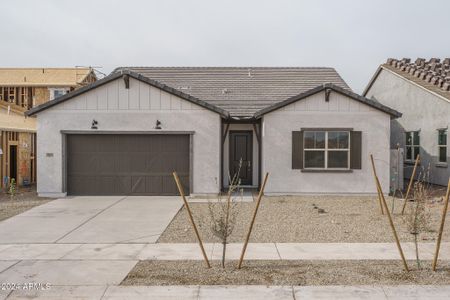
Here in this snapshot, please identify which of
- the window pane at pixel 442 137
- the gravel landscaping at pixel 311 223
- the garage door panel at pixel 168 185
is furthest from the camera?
the window pane at pixel 442 137

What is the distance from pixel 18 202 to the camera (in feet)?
45.0

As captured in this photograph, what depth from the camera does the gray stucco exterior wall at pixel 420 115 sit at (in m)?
17.1

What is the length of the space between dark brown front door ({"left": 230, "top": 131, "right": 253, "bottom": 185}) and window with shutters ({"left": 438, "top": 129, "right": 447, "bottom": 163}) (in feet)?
25.5

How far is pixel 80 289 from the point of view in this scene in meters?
5.65

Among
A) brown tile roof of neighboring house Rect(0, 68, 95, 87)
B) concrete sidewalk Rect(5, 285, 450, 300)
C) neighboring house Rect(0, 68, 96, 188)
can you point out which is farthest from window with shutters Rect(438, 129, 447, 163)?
brown tile roof of neighboring house Rect(0, 68, 95, 87)

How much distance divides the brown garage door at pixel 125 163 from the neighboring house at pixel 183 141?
4 cm

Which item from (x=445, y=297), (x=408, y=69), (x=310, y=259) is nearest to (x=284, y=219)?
(x=310, y=259)

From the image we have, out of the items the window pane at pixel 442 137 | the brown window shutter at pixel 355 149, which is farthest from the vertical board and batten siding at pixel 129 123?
the window pane at pixel 442 137

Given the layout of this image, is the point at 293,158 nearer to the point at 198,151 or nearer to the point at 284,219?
the point at 198,151

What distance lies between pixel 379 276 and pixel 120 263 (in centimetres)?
406

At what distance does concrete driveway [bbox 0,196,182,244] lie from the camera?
344 inches

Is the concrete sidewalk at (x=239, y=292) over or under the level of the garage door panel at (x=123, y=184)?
under

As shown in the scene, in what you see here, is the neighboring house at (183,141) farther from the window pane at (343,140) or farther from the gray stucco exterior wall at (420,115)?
the gray stucco exterior wall at (420,115)

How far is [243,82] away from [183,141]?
19.2ft
